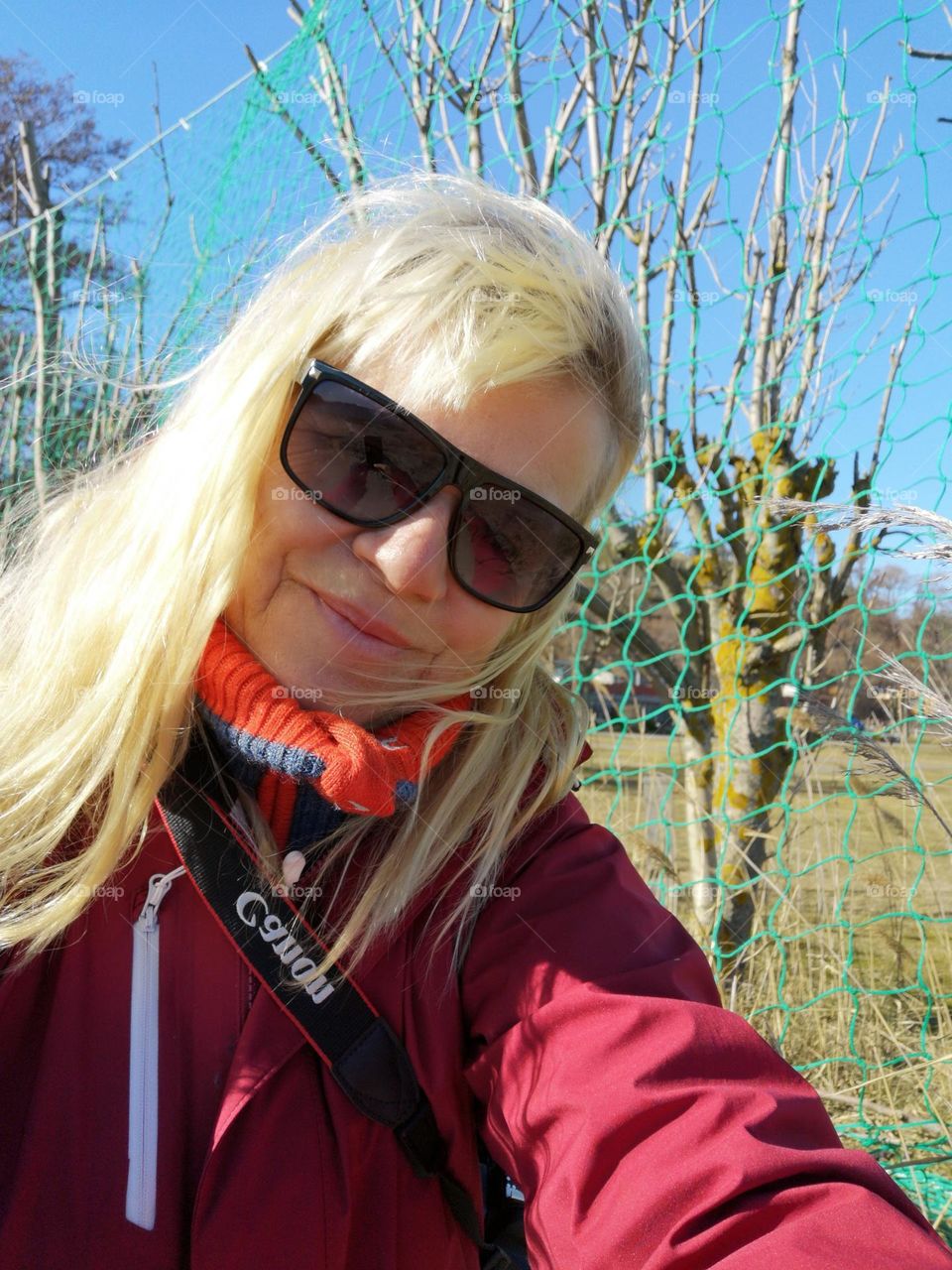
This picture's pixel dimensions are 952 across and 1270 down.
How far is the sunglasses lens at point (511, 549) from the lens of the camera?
114cm

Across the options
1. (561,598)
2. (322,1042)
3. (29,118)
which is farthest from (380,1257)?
(29,118)

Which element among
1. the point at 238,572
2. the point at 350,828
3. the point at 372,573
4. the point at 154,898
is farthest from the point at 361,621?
the point at 154,898

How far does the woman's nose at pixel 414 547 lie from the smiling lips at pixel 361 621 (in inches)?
2.0

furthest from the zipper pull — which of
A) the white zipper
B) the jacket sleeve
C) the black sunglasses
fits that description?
the black sunglasses

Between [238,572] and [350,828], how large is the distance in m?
0.36

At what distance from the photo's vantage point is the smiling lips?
1.13 m

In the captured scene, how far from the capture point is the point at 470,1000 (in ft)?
3.64

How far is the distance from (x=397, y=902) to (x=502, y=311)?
763 millimetres

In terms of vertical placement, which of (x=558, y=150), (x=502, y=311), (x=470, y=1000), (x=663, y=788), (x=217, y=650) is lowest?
(x=663, y=788)

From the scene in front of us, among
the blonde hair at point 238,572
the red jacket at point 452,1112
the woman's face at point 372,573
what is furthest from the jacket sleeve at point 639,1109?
the woman's face at point 372,573

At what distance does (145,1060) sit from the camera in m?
1.04

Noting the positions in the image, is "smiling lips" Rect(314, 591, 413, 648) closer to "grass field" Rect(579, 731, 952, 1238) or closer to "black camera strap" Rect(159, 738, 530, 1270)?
"black camera strap" Rect(159, 738, 530, 1270)

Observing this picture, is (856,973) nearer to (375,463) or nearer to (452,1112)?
(452,1112)

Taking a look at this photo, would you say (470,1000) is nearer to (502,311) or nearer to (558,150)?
(502,311)
